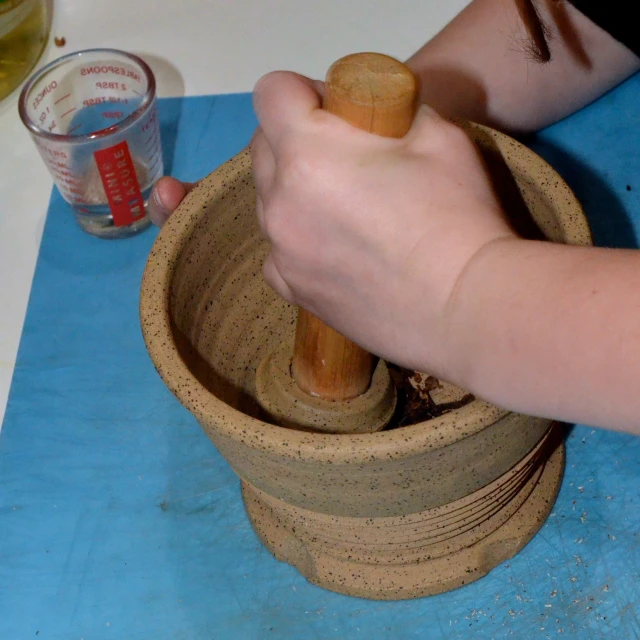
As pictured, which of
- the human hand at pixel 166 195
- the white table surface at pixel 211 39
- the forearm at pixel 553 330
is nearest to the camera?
the forearm at pixel 553 330

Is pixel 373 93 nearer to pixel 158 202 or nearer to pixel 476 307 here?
pixel 476 307

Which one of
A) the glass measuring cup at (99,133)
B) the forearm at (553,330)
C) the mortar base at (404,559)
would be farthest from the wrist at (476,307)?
the glass measuring cup at (99,133)

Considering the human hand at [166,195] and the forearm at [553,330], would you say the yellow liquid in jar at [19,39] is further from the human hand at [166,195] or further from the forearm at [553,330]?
the forearm at [553,330]

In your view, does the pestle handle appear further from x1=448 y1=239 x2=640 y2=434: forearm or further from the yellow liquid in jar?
the yellow liquid in jar

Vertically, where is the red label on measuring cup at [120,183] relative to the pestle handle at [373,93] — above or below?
below

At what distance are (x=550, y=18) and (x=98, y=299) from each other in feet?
1.67

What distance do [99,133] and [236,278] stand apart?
0.27 metres

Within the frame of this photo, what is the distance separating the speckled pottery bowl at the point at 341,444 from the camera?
458 mm

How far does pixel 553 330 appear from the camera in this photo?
1.30 ft

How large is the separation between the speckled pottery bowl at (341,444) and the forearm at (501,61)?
247 mm

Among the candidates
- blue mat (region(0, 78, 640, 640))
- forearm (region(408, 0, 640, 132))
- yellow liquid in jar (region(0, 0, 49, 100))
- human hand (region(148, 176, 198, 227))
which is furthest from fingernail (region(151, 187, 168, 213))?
yellow liquid in jar (region(0, 0, 49, 100))

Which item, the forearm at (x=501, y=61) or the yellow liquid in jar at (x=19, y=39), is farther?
the yellow liquid in jar at (x=19, y=39)

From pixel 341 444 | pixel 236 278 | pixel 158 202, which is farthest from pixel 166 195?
pixel 341 444

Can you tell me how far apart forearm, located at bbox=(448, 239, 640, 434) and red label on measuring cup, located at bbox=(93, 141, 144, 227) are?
20.4 inches
